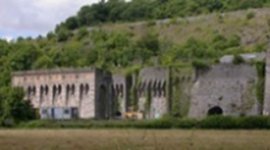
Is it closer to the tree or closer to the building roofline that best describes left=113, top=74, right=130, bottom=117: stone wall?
the building roofline

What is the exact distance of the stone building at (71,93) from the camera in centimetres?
9019

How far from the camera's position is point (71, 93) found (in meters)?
93.2

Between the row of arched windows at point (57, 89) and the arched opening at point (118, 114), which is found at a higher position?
the row of arched windows at point (57, 89)

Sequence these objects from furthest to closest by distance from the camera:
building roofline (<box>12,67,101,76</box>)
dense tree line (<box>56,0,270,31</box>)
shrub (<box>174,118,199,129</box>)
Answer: dense tree line (<box>56,0,270,31</box>), building roofline (<box>12,67,101,76</box>), shrub (<box>174,118,199,129</box>)

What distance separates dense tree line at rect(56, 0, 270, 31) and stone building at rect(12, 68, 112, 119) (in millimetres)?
61702

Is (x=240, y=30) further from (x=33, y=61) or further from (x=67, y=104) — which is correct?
(x=67, y=104)

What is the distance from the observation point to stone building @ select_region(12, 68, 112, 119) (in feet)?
296

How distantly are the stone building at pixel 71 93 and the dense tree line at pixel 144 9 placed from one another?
61702 mm

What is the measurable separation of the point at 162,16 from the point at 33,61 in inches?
1928

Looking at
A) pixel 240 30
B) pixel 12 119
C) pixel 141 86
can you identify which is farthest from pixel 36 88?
pixel 240 30

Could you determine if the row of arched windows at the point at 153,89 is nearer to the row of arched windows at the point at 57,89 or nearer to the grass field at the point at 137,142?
the row of arched windows at the point at 57,89

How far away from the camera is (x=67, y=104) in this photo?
92750mm

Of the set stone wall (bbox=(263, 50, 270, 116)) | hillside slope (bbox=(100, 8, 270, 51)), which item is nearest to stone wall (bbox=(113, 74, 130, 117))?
stone wall (bbox=(263, 50, 270, 116))

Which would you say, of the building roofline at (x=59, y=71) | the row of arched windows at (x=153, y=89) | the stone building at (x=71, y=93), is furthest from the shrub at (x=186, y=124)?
the building roofline at (x=59, y=71)
